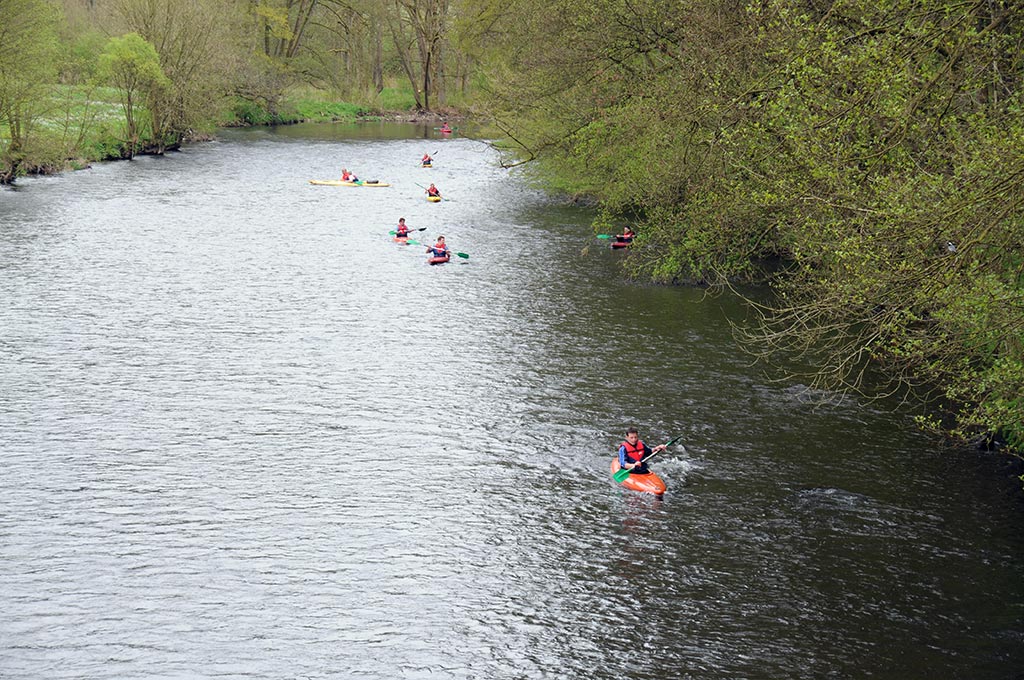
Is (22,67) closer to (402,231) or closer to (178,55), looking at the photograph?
(178,55)

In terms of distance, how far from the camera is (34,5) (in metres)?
50.3

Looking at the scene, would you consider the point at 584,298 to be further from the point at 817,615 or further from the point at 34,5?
the point at 34,5

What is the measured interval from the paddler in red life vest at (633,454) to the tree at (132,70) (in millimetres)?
47029

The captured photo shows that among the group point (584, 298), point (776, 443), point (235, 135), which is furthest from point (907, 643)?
point (235, 135)

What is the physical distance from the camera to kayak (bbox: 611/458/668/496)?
18.9 m

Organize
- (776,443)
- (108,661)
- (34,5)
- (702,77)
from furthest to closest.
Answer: (34,5) → (702,77) → (776,443) → (108,661)

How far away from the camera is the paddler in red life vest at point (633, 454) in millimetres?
19078

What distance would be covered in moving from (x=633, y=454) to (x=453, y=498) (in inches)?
139

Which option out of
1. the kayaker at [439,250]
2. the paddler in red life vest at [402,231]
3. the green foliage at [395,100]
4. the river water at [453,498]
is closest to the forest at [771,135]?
the river water at [453,498]

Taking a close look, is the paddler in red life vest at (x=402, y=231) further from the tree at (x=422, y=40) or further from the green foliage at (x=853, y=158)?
the tree at (x=422, y=40)

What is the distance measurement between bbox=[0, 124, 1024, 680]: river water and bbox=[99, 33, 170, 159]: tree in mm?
26392

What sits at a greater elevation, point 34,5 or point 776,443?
point 34,5

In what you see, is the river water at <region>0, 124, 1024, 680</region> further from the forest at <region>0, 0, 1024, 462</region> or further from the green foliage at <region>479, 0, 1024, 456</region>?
the green foliage at <region>479, 0, 1024, 456</region>

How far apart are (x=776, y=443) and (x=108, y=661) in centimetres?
1345
